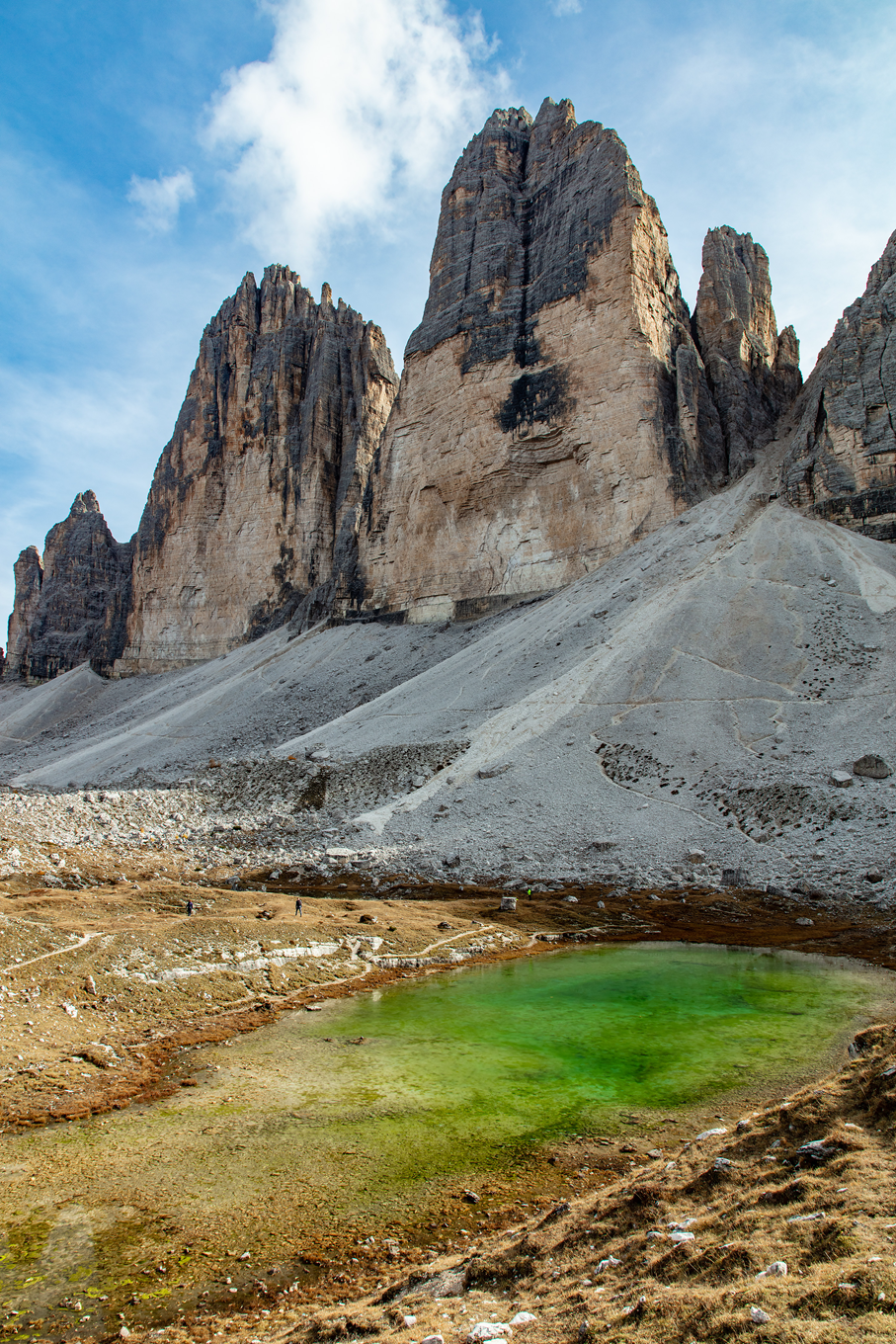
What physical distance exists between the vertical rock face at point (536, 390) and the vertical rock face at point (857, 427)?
15.0 feet

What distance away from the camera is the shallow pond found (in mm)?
4344

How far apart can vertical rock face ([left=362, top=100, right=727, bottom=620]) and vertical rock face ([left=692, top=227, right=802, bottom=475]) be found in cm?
122

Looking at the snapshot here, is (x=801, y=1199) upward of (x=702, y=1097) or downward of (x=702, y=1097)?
upward

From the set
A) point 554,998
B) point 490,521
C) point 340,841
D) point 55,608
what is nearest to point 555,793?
point 340,841

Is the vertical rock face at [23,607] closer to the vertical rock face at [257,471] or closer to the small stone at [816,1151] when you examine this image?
the vertical rock face at [257,471]

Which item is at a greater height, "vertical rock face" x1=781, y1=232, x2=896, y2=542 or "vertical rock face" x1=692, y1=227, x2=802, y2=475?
"vertical rock face" x1=692, y1=227, x2=802, y2=475

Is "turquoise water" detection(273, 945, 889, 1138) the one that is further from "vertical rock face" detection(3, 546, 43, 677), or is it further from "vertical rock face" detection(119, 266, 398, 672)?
"vertical rock face" detection(3, 546, 43, 677)

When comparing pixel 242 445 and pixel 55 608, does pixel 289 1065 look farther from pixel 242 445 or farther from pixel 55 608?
pixel 55 608

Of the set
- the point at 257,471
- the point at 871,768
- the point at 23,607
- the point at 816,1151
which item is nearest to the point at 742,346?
the point at 871,768

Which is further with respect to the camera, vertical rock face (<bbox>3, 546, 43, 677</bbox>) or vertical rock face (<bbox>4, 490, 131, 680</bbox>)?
vertical rock face (<bbox>3, 546, 43, 677</bbox>)

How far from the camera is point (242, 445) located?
2159 inches

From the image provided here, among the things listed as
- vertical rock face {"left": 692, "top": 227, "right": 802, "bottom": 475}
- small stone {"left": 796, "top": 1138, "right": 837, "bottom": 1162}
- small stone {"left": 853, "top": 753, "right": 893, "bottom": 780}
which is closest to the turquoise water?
small stone {"left": 796, "top": 1138, "right": 837, "bottom": 1162}

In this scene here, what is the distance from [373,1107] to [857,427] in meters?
27.9

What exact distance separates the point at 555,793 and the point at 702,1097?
36.7ft
